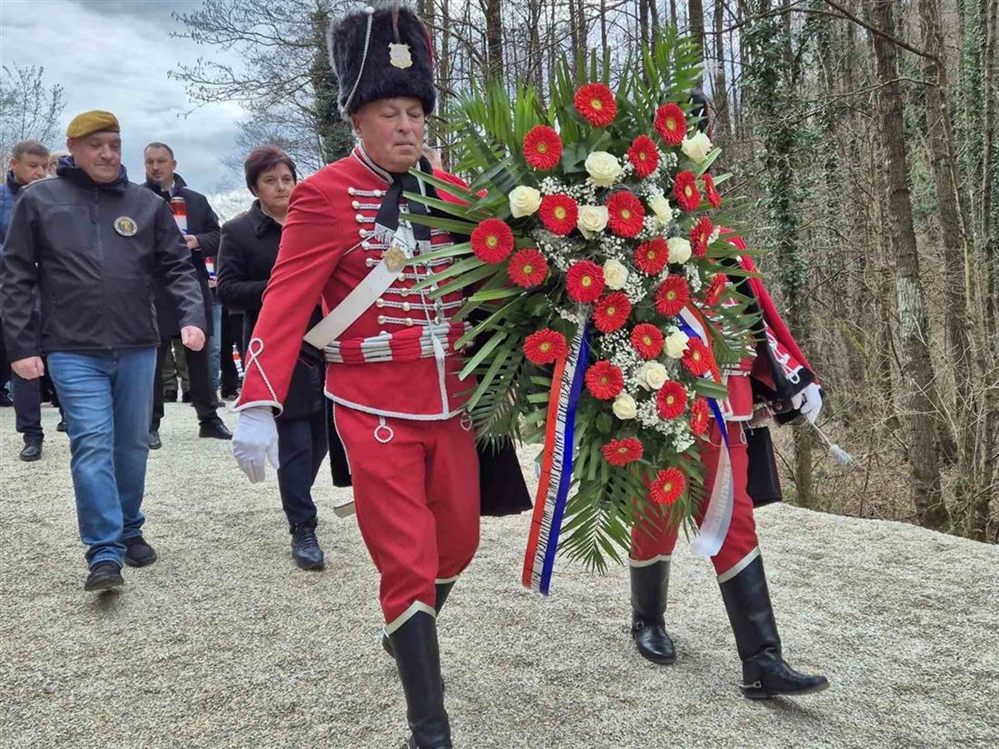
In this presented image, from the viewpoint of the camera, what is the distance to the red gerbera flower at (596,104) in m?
2.55

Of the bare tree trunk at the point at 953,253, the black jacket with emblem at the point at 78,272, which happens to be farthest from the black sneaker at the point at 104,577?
the bare tree trunk at the point at 953,253

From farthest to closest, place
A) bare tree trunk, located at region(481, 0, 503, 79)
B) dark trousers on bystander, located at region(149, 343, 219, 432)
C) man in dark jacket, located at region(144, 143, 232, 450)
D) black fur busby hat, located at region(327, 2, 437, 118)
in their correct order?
bare tree trunk, located at region(481, 0, 503, 79)
dark trousers on bystander, located at region(149, 343, 219, 432)
man in dark jacket, located at region(144, 143, 232, 450)
black fur busby hat, located at region(327, 2, 437, 118)

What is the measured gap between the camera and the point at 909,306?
795cm

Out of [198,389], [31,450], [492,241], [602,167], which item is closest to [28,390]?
[31,450]

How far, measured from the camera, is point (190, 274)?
4.51 m

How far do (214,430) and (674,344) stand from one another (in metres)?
6.11

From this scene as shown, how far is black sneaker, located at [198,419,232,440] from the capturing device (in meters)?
7.83

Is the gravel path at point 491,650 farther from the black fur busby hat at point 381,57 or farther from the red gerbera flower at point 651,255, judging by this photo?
the black fur busby hat at point 381,57

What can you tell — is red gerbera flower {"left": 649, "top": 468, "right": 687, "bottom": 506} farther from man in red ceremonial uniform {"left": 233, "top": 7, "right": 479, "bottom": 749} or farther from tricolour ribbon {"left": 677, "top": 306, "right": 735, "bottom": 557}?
man in red ceremonial uniform {"left": 233, "top": 7, "right": 479, "bottom": 749}

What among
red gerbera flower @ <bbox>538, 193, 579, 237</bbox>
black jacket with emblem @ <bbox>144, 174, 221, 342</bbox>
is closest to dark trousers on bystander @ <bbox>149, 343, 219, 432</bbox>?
black jacket with emblem @ <bbox>144, 174, 221, 342</bbox>

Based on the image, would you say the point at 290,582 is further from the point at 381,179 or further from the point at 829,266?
the point at 829,266

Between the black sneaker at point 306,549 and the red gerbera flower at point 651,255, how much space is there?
2.75 metres

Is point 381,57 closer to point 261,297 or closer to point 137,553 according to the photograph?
point 261,297

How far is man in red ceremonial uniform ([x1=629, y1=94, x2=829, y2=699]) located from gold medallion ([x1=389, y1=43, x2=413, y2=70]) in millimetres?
1039
